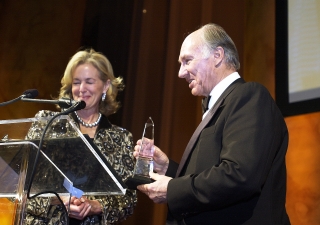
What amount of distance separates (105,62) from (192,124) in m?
1.21

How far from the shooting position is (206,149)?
5.83 feet

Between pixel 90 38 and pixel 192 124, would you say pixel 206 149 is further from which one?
pixel 90 38

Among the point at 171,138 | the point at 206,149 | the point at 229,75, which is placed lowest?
the point at 171,138

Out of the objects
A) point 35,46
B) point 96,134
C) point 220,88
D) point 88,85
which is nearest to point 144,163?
point 220,88

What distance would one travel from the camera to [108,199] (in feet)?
8.17

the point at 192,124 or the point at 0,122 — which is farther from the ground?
the point at 0,122

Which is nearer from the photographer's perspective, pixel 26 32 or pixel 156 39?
pixel 156 39

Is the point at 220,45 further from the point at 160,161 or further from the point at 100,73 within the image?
the point at 100,73

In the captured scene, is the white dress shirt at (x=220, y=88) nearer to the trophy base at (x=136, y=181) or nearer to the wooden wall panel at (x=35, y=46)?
the trophy base at (x=136, y=181)

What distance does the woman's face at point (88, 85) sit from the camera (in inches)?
111

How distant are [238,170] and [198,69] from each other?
0.63 meters

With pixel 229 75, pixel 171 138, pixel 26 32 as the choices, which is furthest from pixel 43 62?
pixel 229 75

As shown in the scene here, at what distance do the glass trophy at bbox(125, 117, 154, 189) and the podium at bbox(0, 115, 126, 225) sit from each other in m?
0.15

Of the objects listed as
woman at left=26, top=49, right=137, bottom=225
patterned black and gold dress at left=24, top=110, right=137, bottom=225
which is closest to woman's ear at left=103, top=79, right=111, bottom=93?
woman at left=26, top=49, right=137, bottom=225
